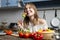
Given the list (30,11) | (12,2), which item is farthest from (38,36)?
(12,2)

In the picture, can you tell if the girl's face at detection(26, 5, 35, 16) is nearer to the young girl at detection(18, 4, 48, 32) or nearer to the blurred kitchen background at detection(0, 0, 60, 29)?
the young girl at detection(18, 4, 48, 32)

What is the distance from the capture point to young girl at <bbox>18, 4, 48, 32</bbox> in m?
2.10

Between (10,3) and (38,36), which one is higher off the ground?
(10,3)

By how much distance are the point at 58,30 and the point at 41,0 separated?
965mm

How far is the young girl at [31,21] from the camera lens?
6.88 feet

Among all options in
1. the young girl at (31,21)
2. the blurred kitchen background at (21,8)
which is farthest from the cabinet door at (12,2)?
the young girl at (31,21)

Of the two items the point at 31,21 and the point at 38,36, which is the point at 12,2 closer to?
the point at 31,21

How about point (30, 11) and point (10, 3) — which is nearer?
point (30, 11)

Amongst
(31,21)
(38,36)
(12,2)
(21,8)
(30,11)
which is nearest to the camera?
(38,36)

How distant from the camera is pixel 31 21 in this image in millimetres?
2252

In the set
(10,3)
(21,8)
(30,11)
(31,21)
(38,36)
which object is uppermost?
(10,3)

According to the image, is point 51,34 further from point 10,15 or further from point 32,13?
point 10,15

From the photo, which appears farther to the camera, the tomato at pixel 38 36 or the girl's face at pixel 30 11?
the girl's face at pixel 30 11

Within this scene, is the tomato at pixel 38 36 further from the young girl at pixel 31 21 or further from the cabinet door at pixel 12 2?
the cabinet door at pixel 12 2
